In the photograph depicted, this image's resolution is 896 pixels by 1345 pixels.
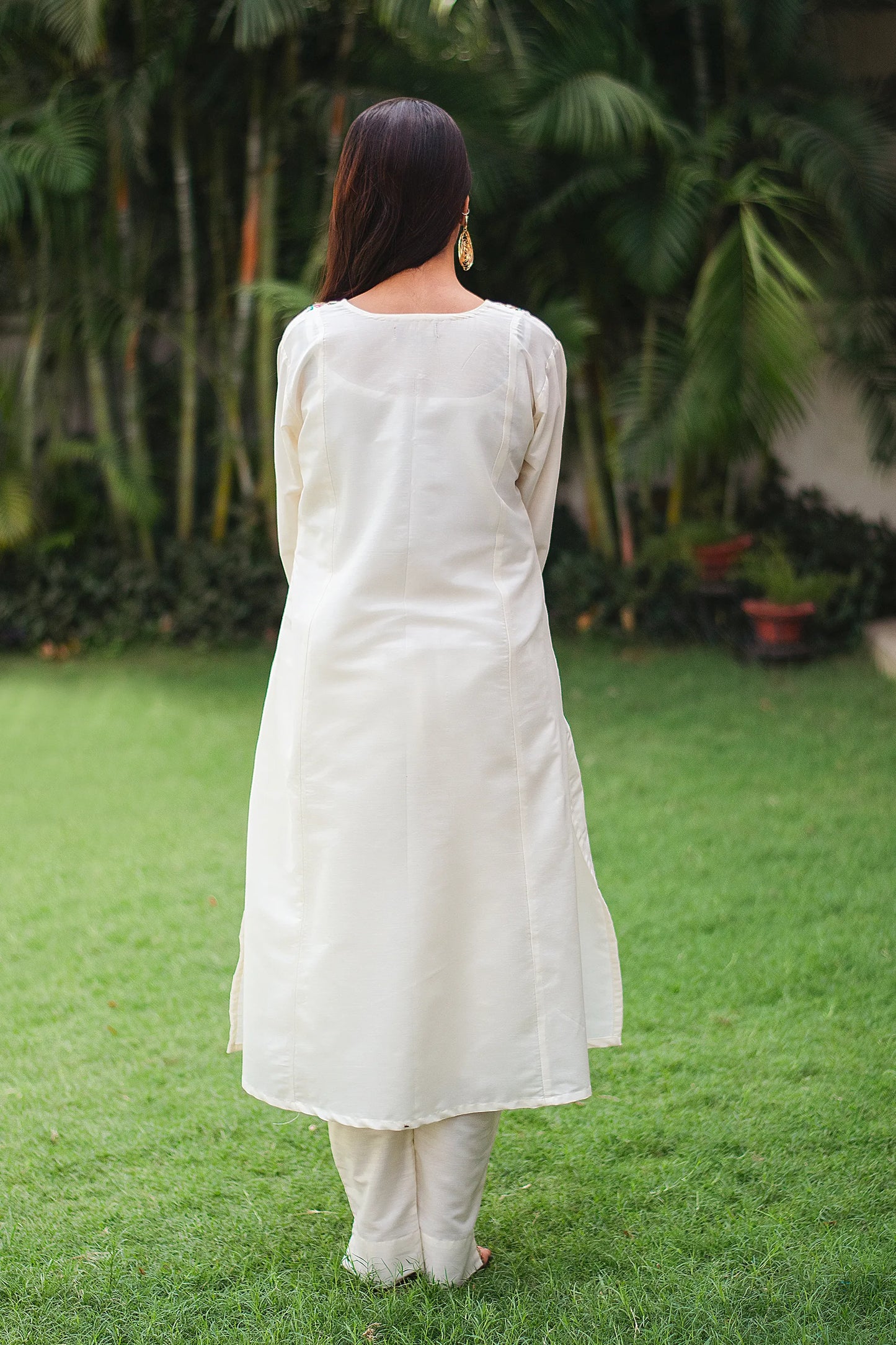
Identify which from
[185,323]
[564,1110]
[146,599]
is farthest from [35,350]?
[564,1110]

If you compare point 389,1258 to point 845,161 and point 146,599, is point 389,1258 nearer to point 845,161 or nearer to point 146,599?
point 845,161

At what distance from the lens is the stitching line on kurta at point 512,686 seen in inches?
72.1

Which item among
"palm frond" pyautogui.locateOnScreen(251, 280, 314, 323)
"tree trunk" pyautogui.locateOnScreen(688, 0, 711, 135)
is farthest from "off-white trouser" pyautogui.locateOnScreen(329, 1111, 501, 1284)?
"tree trunk" pyautogui.locateOnScreen(688, 0, 711, 135)

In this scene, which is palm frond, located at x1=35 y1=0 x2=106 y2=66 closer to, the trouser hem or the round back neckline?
the round back neckline

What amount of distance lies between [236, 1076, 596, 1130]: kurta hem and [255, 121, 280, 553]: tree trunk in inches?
227

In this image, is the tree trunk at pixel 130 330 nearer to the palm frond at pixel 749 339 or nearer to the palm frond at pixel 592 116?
the palm frond at pixel 592 116

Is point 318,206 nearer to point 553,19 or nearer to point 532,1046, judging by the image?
point 553,19

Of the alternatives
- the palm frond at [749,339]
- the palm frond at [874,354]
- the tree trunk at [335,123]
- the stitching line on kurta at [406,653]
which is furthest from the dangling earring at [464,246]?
the palm frond at [874,354]

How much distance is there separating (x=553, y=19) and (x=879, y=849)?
4.76 meters

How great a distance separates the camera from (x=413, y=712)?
1.82 meters

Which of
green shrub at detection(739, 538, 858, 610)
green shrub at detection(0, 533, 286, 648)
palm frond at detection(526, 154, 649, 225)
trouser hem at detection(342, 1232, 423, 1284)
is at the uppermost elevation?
palm frond at detection(526, 154, 649, 225)

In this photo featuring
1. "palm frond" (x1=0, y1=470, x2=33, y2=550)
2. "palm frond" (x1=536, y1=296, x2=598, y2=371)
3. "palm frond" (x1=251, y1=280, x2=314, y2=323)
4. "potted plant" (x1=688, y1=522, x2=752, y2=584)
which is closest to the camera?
"palm frond" (x1=251, y1=280, x2=314, y2=323)

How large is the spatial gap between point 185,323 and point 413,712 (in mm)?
6450

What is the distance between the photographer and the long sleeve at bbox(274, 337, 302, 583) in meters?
1.84
